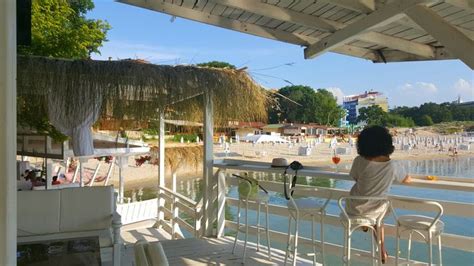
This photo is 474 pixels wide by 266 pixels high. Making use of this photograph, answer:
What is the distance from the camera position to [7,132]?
2.99 ft

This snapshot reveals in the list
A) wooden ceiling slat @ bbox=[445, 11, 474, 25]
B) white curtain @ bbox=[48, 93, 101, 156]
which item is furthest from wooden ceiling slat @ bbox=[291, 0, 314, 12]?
white curtain @ bbox=[48, 93, 101, 156]

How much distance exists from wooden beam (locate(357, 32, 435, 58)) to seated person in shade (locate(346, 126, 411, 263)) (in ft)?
2.40

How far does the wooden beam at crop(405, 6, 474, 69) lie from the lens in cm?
208

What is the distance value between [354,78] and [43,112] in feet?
135

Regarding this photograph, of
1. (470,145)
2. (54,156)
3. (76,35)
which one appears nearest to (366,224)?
(54,156)

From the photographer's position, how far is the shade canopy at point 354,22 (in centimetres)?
212

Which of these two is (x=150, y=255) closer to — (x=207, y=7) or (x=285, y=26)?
(x=207, y=7)

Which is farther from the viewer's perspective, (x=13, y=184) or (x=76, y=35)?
(x=76, y=35)

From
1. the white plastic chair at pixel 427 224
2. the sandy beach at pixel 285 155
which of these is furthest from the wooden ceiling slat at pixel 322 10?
the sandy beach at pixel 285 155

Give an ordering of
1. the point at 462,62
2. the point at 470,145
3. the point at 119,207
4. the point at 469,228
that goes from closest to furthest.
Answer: the point at 462,62 → the point at 119,207 → the point at 469,228 → the point at 470,145

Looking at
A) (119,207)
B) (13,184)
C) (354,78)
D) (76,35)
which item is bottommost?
(119,207)

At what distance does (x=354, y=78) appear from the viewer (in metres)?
42.5

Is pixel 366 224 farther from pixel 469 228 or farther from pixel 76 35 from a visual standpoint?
pixel 469 228

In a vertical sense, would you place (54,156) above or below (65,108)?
below
